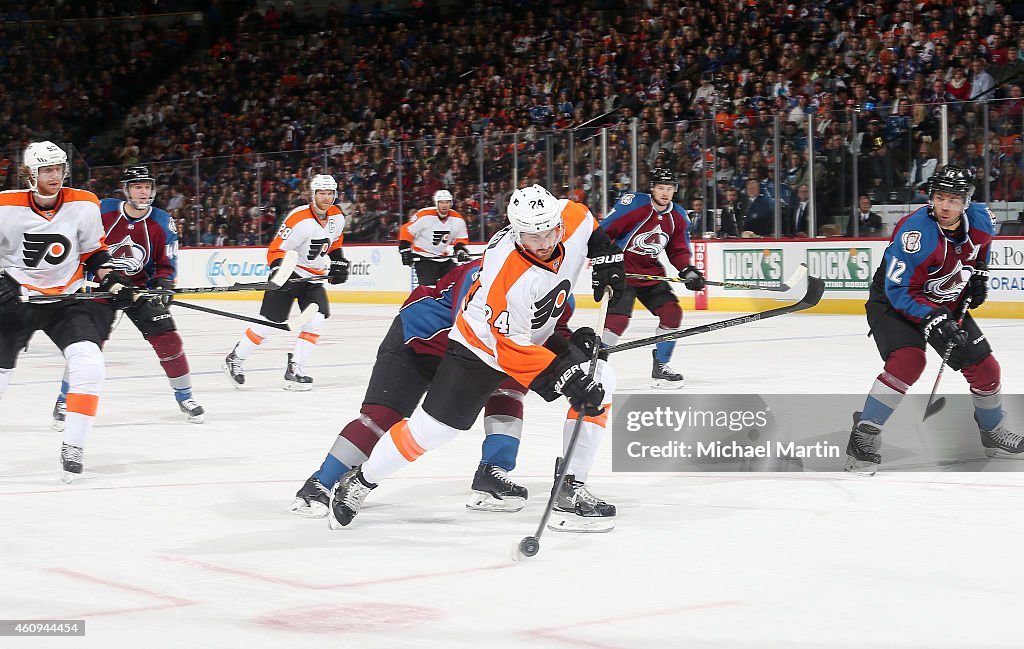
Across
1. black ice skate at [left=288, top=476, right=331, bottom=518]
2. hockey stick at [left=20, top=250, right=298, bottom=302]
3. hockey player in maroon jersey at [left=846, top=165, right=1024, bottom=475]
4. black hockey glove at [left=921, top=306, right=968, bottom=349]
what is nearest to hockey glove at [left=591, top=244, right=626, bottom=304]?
black ice skate at [left=288, top=476, right=331, bottom=518]

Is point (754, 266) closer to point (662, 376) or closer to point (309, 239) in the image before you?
point (662, 376)

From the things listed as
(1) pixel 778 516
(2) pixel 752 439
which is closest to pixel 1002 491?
(1) pixel 778 516

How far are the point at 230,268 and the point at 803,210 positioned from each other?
864 cm

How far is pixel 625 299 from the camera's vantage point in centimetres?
818

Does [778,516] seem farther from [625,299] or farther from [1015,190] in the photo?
[1015,190]

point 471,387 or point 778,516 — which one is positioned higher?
point 471,387

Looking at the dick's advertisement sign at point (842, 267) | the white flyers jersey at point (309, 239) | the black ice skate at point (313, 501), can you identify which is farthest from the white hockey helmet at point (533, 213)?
the dick's advertisement sign at point (842, 267)

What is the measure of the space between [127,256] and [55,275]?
5.00 ft

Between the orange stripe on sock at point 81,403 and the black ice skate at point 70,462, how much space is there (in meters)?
0.14

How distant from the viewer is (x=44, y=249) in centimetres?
536

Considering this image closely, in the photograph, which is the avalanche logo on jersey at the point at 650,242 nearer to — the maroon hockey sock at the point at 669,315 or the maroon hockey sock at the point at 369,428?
the maroon hockey sock at the point at 669,315

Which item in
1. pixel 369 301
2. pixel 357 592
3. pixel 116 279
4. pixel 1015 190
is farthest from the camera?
pixel 369 301

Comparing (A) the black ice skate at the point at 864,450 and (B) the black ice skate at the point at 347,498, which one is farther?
(A) the black ice skate at the point at 864,450

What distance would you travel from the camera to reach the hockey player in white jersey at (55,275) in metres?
5.21
